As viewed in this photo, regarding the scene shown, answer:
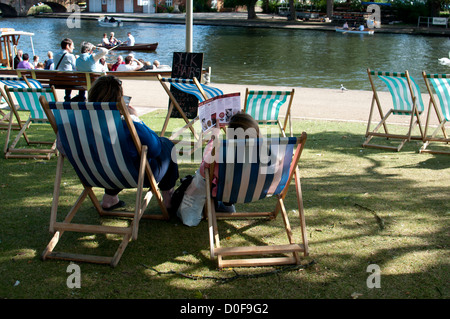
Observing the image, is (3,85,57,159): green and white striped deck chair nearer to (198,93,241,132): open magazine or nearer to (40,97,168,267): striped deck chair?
(198,93,241,132): open magazine

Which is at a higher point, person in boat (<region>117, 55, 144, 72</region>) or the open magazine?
the open magazine

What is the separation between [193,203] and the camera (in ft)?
12.9

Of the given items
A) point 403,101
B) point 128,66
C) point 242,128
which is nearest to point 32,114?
A: point 242,128

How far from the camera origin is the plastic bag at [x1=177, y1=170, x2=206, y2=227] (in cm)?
390

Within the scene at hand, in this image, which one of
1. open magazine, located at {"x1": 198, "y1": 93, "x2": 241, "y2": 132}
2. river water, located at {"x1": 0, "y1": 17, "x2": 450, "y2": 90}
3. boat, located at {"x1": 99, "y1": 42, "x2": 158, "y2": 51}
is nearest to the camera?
open magazine, located at {"x1": 198, "y1": 93, "x2": 241, "y2": 132}

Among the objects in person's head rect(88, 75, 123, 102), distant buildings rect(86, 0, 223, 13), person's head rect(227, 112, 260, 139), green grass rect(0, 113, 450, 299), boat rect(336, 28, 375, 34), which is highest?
distant buildings rect(86, 0, 223, 13)

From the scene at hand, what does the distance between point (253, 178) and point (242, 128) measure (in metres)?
0.41

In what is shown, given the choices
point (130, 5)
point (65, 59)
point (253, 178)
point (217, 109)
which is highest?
point (130, 5)

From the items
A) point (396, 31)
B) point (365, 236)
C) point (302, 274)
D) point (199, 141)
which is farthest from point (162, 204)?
point (396, 31)

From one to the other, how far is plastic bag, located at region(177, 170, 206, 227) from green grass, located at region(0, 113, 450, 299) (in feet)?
0.27

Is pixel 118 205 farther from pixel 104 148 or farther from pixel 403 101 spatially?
pixel 403 101

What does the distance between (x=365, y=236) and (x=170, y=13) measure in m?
64.4

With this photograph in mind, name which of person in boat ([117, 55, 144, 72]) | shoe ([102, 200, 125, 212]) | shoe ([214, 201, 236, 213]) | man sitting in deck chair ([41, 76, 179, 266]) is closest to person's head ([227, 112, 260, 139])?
man sitting in deck chair ([41, 76, 179, 266])

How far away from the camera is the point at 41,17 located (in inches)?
2391
